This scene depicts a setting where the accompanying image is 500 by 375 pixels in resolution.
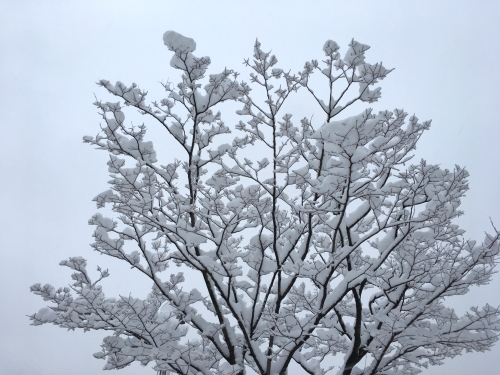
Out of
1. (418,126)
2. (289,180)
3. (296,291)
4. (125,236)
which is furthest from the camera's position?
(296,291)

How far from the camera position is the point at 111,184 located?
185 inches

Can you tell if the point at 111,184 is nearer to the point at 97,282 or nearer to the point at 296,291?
the point at 97,282

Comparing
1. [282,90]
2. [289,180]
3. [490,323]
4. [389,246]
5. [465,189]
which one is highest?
[282,90]

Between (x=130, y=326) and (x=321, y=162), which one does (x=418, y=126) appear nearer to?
(x=321, y=162)

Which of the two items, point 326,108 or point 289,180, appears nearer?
point 289,180

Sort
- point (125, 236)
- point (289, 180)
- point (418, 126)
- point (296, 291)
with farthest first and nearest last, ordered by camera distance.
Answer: point (296, 291)
point (125, 236)
point (289, 180)
point (418, 126)

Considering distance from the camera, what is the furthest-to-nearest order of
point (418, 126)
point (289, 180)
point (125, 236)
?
point (125, 236), point (289, 180), point (418, 126)

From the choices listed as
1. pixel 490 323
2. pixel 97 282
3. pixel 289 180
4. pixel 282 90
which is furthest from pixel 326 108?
pixel 97 282

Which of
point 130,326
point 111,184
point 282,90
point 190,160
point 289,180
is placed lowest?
point 130,326

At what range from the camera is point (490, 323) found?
4773 mm

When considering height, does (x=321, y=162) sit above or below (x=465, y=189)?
above

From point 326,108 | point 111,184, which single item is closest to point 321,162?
point 326,108

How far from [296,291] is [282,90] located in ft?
10.9

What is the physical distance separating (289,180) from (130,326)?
8.70 ft
